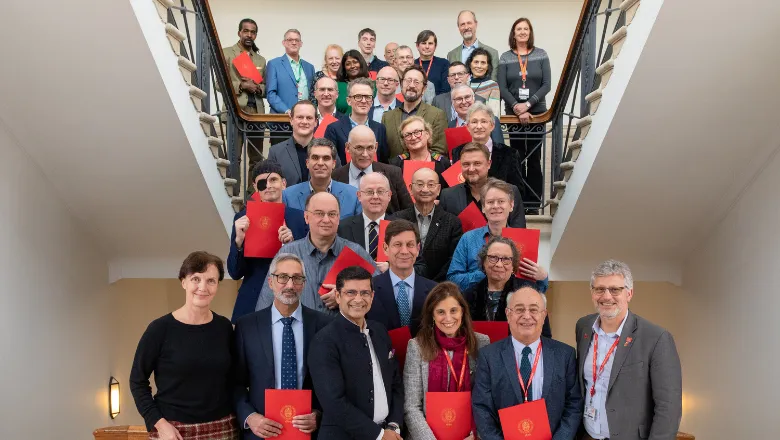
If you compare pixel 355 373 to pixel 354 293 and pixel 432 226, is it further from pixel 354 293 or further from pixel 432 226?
pixel 432 226

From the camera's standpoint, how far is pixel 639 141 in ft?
17.8

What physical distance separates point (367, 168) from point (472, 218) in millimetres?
767

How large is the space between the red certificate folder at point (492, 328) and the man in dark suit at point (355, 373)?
491mm

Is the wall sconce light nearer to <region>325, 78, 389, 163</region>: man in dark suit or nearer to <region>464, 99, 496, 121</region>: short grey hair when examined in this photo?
<region>325, 78, 389, 163</region>: man in dark suit

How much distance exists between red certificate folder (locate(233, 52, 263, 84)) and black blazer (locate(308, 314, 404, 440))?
13.1 feet

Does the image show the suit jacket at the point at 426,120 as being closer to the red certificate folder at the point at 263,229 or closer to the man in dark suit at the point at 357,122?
the man in dark suit at the point at 357,122

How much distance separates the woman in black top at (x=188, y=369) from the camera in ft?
11.4

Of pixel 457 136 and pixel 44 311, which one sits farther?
pixel 44 311

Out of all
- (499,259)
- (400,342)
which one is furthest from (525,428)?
(499,259)

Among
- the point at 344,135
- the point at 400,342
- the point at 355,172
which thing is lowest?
the point at 400,342

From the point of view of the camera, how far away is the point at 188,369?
3506 millimetres

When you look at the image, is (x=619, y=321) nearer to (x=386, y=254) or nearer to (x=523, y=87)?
(x=386, y=254)

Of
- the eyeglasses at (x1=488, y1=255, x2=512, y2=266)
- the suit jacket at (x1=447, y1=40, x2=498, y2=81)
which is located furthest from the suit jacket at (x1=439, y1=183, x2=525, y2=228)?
the suit jacket at (x1=447, y1=40, x2=498, y2=81)

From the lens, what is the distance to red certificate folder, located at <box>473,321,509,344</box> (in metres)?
3.98
